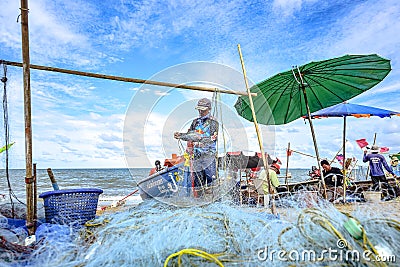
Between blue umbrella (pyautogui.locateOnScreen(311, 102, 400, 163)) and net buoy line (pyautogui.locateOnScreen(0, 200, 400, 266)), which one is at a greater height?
blue umbrella (pyautogui.locateOnScreen(311, 102, 400, 163))

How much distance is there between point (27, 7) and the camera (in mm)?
3336

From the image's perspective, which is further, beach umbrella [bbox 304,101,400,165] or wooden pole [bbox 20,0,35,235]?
beach umbrella [bbox 304,101,400,165]

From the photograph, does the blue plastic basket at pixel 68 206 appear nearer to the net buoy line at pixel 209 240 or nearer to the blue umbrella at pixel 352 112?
the net buoy line at pixel 209 240

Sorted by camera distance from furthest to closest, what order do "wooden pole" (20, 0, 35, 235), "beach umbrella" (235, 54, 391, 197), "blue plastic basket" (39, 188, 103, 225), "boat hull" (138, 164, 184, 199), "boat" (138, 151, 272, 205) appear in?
"boat hull" (138, 164, 184, 199)
"beach umbrella" (235, 54, 391, 197)
"boat" (138, 151, 272, 205)
"blue plastic basket" (39, 188, 103, 225)
"wooden pole" (20, 0, 35, 235)

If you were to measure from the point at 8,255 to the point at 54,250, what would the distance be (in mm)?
429

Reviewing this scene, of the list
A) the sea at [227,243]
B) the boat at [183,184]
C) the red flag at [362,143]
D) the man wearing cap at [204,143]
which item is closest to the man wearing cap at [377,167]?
the red flag at [362,143]

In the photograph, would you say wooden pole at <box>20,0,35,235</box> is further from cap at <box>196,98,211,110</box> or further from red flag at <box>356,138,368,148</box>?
red flag at <box>356,138,368,148</box>

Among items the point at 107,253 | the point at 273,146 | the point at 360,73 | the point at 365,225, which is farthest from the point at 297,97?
the point at 107,253

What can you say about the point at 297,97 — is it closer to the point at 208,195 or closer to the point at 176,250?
the point at 208,195

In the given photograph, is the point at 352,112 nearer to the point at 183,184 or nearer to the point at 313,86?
the point at 313,86

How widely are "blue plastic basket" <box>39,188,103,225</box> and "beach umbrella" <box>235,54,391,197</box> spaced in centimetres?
308

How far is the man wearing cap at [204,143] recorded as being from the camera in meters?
4.73

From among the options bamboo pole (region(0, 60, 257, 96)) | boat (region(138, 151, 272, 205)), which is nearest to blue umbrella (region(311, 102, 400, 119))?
boat (region(138, 151, 272, 205))

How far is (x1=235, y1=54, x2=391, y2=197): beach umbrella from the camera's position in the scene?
15.9 feet
